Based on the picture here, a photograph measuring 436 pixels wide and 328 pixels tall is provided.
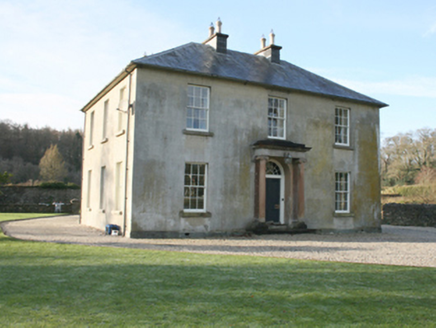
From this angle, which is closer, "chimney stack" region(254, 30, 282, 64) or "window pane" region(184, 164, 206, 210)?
"window pane" region(184, 164, 206, 210)

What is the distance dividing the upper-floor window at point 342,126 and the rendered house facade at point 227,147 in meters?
0.05

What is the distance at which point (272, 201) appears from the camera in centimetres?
1872

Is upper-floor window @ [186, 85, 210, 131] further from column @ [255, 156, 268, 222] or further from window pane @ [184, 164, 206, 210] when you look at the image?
column @ [255, 156, 268, 222]

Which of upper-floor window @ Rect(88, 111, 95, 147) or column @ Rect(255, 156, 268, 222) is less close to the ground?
upper-floor window @ Rect(88, 111, 95, 147)

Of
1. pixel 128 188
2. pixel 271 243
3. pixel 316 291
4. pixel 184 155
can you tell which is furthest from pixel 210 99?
pixel 316 291

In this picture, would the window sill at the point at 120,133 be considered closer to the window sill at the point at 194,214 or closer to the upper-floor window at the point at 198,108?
the upper-floor window at the point at 198,108

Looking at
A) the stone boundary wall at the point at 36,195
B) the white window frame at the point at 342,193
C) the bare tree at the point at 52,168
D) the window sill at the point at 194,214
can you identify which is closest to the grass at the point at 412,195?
the white window frame at the point at 342,193

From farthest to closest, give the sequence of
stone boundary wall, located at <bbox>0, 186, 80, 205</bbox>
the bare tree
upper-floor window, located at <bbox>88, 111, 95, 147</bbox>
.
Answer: the bare tree → stone boundary wall, located at <bbox>0, 186, 80, 205</bbox> → upper-floor window, located at <bbox>88, 111, 95, 147</bbox>

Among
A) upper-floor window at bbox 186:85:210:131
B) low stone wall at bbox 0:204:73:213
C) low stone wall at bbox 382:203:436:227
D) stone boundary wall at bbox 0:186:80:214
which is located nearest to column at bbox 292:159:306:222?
upper-floor window at bbox 186:85:210:131

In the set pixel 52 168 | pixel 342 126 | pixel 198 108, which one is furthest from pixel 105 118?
pixel 52 168

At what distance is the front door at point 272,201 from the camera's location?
61.0 feet

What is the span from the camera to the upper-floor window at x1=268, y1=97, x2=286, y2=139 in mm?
18828

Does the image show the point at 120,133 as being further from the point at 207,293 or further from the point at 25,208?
the point at 25,208

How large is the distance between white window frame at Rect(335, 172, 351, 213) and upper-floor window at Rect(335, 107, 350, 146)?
1.60 m
